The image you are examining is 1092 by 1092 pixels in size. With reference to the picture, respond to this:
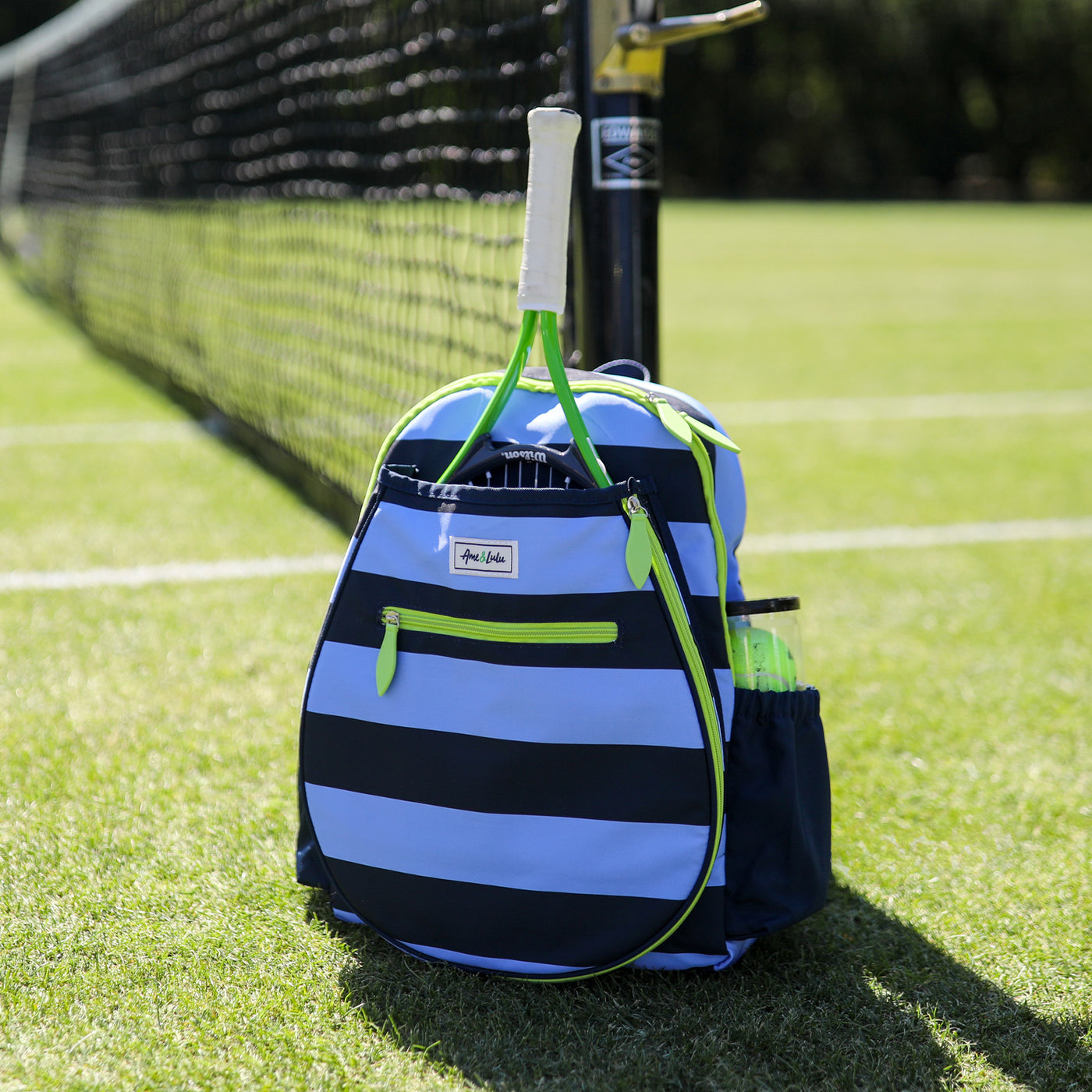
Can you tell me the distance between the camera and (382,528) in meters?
1.63

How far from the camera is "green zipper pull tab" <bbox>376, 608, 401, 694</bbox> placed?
1.60 meters

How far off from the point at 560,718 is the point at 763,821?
0.31 meters

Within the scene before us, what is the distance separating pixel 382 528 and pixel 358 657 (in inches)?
6.8

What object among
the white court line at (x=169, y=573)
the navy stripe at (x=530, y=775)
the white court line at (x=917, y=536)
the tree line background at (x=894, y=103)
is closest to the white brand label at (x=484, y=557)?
the navy stripe at (x=530, y=775)

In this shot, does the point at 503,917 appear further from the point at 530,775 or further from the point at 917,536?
the point at 917,536

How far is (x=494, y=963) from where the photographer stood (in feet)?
5.32

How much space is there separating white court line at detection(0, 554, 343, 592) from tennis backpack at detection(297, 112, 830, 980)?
1.78 m


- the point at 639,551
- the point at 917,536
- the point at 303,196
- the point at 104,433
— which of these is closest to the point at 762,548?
the point at 917,536

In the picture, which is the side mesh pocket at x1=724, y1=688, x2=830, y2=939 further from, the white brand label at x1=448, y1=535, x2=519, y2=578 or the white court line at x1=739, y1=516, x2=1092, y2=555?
the white court line at x1=739, y1=516, x2=1092, y2=555

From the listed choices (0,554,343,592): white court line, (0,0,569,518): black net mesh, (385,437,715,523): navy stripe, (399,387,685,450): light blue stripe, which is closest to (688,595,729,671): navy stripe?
(385,437,715,523): navy stripe


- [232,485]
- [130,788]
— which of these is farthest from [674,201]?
[130,788]

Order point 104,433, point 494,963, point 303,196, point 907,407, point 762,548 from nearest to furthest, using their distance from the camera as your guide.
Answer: point 494,963 → point 762,548 → point 303,196 → point 104,433 → point 907,407

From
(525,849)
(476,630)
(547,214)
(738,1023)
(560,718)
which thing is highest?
(547,214)

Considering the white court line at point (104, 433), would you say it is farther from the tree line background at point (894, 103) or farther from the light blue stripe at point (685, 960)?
the tree line background at point (894, 103)
